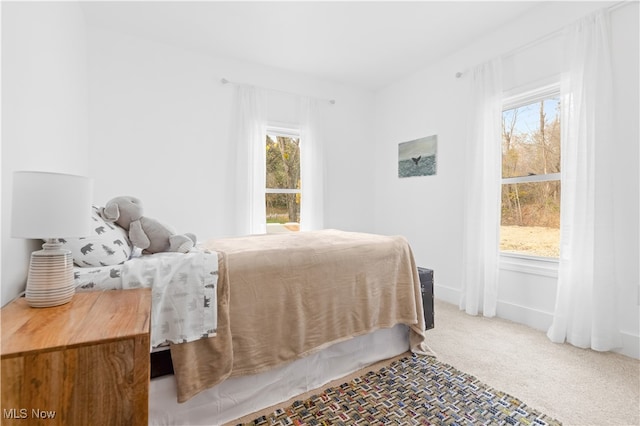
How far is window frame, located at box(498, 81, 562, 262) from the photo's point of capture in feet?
8.86

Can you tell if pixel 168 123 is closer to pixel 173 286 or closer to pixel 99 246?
pixel 99 246

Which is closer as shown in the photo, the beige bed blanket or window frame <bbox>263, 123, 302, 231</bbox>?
the beige bed blanket

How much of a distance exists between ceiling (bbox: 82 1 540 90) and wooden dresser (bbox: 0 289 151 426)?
2.70 meters

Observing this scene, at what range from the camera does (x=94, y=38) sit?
9.71 feet

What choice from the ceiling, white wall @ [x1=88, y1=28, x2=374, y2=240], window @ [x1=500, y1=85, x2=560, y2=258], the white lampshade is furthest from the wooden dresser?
window @ [x1=500, y1=85, x2=560, y2=258]

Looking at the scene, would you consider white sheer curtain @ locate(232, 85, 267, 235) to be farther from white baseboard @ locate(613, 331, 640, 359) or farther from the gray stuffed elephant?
white baseboard @ locate(613, 331, 640, 359)

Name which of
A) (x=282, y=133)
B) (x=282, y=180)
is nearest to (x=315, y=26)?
(x=282, y=133)

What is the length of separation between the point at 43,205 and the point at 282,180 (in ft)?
10.1

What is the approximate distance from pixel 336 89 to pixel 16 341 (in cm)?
418

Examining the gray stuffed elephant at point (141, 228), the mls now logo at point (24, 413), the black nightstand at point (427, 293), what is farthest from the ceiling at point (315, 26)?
the mls now logo at point (24, 413)

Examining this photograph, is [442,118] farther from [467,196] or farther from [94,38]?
[94,38]

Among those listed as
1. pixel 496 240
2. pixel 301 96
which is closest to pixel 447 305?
pixel 496 240

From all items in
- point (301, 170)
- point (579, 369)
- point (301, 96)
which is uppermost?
point (301, 96)

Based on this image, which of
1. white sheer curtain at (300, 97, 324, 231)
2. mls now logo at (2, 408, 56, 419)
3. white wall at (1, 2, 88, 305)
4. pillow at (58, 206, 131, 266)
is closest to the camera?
mls now logo at (2, 408, 56, 419)
